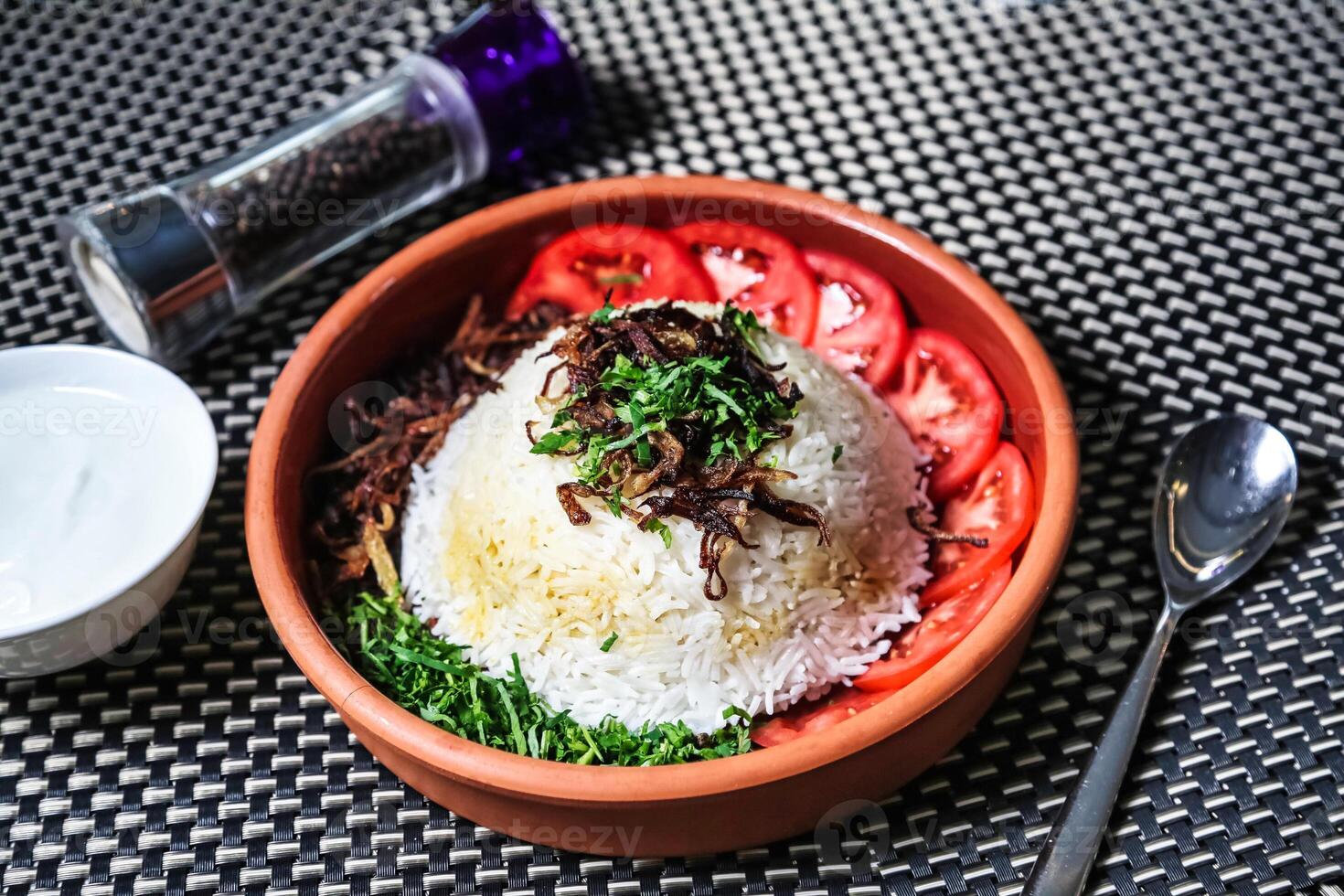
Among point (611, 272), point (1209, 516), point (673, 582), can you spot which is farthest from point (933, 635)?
point (611, 272)

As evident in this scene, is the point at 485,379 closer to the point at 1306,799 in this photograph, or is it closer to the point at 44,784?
the point at 44,784

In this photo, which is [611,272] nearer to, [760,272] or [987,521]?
[760,272]

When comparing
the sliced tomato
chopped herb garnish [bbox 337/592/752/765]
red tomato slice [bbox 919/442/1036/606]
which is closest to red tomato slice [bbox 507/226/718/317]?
red tomato slice [bbox 919/442/1036/606]

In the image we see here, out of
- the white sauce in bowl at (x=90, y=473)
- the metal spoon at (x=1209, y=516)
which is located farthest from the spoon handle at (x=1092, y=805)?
the white sauce in bowl at (x=90, y=473)

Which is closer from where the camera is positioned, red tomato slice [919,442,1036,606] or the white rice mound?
the white rice mound

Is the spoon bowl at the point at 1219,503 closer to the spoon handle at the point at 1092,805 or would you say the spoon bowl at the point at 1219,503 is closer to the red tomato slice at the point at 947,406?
the spoon handle at the point at 1092,805

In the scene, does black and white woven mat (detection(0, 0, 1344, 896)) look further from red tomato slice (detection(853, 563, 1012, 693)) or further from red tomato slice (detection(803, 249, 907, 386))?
red tomato slice (detection(803, 249, 907, 386))
